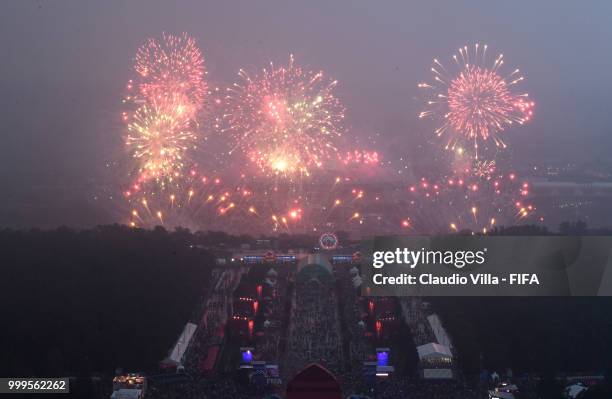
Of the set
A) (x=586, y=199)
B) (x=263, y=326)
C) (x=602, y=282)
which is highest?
(x=586, y=199)

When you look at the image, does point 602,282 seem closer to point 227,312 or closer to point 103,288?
point 227,312

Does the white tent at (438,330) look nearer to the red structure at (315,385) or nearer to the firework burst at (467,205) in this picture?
the firework burst at (467,205)

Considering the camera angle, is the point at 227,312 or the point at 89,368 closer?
the point at 89,368

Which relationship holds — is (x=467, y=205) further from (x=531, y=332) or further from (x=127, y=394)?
(x=127, y=394)

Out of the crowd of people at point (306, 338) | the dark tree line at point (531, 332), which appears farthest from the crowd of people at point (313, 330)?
the dark tree line at point (531, 332)

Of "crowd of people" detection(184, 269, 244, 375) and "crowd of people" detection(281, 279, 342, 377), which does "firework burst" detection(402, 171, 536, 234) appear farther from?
"crowd of people" detection(184, 269, 244, 375)

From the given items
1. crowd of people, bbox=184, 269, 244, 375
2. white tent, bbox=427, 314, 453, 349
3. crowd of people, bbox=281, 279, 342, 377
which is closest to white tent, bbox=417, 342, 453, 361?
white tent, bbox=427, 314, 453, 349

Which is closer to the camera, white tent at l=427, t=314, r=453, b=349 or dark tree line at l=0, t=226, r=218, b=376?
dark tree line at l=0, t=226, r=218, b=376

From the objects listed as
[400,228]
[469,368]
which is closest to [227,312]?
[469,368]
